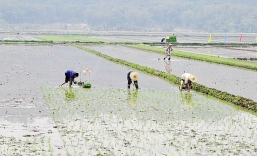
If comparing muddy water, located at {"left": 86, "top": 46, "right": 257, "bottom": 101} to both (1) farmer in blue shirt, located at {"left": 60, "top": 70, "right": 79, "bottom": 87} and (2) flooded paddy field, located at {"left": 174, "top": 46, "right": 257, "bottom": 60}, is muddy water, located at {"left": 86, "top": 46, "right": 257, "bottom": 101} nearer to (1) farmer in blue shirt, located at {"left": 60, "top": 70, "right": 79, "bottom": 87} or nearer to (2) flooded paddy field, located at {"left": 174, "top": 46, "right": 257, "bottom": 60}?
(1) farmer in blue shirt, located at {"left": 60, "top": 70, "right": 79, "bottom": 87}

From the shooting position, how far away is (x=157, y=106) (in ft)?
44.3

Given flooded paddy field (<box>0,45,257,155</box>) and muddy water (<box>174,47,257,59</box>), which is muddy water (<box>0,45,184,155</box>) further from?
muddy water (<box>174,47,257,59</box>)

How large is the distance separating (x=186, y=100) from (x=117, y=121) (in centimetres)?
370

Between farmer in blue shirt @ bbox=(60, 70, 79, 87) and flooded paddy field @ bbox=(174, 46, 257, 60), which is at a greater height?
flooded paddy field @ bbox=(174, 46, 257, 60)

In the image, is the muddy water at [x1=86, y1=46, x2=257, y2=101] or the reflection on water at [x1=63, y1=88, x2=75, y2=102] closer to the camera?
the reflection on water at [x1=63, y1=88, x2=75, y2=102]

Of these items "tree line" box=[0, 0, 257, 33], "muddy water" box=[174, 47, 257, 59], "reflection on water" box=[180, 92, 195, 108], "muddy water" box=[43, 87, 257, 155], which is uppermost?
"tree line" box=[0, 0, 257, 33]

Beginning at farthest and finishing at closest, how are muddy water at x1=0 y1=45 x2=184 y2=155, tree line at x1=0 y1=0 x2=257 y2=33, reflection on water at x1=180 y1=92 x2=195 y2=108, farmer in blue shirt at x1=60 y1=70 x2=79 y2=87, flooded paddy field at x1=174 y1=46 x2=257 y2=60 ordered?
tree line at x1=0 y1=0 x2=257 y2=33 < flooded paddy field at x1=174 y1=46 x2=257 y2=60 < farmer in blue shirt at x1=60 y1=70 x2=79 y2=87 < reflection on water at x1=180 y1=92 x2=195 y2=108 < muddy water at x1=0 y1=45 x2=184 y2=155

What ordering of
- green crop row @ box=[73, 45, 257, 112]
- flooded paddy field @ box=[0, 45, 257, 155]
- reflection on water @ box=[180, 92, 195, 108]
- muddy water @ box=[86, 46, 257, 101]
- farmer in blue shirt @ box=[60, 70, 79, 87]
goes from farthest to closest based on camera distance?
muddy water @ box=[86, 46, 257, 101], farmer in blue shirt @ box=[60, 70, 79, 87], reflection on water @ box=[180, 92, 195, 108], green crop row @ box=[73, 45, 257, 112], flooded paddy field @ box=[0, 45, 257, 155]

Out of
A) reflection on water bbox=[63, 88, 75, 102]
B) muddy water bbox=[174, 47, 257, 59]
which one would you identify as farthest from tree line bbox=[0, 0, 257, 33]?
reflection on water bbox=[63, 88, 75, 102]

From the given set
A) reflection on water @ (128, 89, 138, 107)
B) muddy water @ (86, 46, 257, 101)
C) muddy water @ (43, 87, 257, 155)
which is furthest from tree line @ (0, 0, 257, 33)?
muddy water @ (43, 87, 257, 155)

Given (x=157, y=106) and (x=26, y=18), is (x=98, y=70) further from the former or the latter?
(x=26, y=18)

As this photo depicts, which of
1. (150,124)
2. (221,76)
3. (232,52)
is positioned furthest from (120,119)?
(232,52)

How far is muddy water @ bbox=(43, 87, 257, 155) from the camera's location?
9.19m

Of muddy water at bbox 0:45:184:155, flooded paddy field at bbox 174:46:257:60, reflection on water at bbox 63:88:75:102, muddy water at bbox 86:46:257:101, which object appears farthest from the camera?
flooded paddy field at bbox 174:46:257:60
